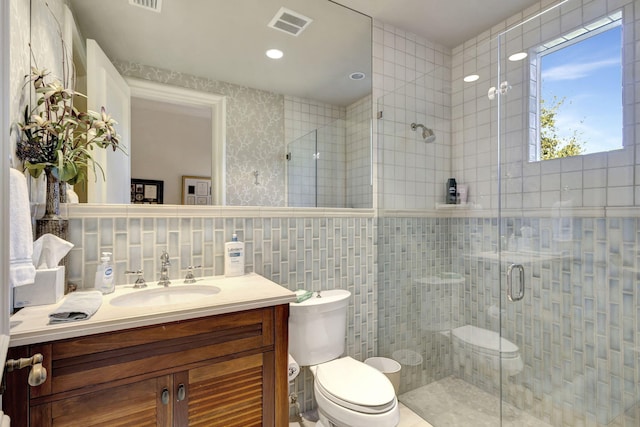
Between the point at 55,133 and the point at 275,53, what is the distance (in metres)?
1.20

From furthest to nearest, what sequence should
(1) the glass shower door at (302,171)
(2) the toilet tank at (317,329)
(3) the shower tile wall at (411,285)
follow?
(3) the shower tile wall at (411,285)
(1) the glass shower door at (302,171)
(2) the toilet tank at (317,329)

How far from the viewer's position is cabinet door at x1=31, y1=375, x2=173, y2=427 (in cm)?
87

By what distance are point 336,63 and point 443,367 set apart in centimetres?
211

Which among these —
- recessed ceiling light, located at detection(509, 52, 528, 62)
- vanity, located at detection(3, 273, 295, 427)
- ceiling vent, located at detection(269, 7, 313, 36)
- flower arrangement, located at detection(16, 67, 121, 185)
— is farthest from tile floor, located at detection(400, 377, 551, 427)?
ceiling vent, located at detection(269, 7, 313, 36)

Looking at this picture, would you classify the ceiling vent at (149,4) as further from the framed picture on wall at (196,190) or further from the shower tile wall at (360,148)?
the shower tile wall at (360,148)

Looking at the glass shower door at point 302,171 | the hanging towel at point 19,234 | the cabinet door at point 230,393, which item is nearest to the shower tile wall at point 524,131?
the glass shower door at point 302,171

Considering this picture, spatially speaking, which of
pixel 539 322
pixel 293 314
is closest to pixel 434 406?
pixel 539 322

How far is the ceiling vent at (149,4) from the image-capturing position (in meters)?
1.46

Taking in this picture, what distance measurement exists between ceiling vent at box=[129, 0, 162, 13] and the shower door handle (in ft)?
7.65

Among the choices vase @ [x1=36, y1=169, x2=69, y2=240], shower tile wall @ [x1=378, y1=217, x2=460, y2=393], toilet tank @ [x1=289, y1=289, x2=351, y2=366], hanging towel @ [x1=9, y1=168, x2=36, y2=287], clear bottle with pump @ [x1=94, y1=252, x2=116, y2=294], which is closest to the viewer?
hanging towel @ [x1=9, y1=168, x2=36, y2=287]

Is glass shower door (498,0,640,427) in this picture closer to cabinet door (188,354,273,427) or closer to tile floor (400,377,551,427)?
tile floor (400,377,551,427)

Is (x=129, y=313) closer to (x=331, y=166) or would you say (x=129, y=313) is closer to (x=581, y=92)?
(x=331, y=166)

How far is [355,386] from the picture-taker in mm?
1432

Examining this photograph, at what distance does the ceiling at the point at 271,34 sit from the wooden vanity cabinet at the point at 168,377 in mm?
1254
